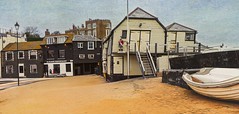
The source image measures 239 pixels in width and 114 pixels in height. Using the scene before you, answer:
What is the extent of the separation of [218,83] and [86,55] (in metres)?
41.4

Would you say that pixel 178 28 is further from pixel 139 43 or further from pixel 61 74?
pixel 61 74

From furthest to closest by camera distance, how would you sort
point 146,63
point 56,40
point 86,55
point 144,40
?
1. point 56,40
2. point 86,55
3. point 144,40
4. point 146,63

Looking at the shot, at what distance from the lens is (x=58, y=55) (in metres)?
48.7

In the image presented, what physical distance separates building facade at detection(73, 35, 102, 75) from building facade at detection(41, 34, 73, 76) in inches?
53.9

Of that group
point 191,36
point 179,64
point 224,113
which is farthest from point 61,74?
point 224,113

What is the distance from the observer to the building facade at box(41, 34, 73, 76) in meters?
47.9

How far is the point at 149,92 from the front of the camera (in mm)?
12250

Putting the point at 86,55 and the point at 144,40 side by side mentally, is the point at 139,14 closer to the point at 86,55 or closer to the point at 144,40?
the point at 144,40

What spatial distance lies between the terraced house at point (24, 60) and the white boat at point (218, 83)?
4350 centimetres

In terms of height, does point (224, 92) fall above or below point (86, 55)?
below

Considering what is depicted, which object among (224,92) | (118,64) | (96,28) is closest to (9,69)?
(118,64)

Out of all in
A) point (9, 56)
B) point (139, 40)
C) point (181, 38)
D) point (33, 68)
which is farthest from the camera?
point (9, 56)

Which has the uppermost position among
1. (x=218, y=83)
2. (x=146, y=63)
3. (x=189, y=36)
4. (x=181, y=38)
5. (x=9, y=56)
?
(x=189, y=36)

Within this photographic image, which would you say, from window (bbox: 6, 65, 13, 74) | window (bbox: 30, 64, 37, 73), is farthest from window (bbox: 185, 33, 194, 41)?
window (bbox: 6, 65, 13, 74)
